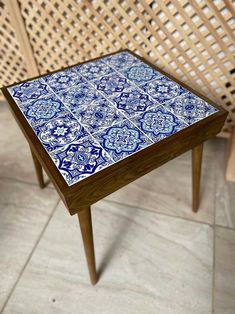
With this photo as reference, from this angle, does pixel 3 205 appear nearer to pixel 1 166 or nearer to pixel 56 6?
pixel 1 166

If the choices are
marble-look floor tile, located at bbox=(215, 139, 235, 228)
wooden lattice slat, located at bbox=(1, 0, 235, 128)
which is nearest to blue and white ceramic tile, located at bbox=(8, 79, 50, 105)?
wooden lattice slat, located at bbox=(1, 0, 235, 128)

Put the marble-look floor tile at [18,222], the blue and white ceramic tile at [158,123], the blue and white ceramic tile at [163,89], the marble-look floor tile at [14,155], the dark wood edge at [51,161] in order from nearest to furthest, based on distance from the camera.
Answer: the dark wood edge at [51,161], the blue and white ceramic tile at [158,123], the blue and white ceramic tile at [163,89], the marble-look floor tile at [18,222], the marble-look floor tile at [14,155]

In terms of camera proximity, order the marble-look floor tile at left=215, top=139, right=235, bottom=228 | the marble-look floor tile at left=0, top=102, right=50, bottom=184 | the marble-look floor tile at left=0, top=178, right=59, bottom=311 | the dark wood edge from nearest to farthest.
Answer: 1. the dark wood edge
2. the marble-look floor tile at left=0, top=178, right=59, bottom=311
3. the marble-look floor tile at left=215, top=139, right=235, bottom=228
4. the marble-look floor tile at left=0, top=102, right=50, bottom=184

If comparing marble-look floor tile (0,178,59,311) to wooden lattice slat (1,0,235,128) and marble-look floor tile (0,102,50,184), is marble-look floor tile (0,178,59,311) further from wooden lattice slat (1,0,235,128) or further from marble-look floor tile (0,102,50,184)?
wooden lattice slat (1,0,235,128)

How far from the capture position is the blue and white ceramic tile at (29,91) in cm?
74

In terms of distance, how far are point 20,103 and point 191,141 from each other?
1.55 feet

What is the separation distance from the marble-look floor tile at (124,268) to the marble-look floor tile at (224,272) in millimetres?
26

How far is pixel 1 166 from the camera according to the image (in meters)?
1.22

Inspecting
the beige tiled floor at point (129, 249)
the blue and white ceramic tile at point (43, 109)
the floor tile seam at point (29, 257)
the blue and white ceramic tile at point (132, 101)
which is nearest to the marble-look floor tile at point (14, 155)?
the beige tiled floor at point (129, 249)

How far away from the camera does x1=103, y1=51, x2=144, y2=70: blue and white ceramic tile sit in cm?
87

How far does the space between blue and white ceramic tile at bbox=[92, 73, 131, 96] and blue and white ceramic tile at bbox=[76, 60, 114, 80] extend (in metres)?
0.03

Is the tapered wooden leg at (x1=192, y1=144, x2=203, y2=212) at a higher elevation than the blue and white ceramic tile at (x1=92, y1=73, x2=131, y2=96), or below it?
below

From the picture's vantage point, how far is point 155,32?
40.0 inches

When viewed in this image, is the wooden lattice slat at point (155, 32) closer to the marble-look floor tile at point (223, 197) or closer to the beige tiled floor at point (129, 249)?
the marble-look floor tile at point (223, 197)
